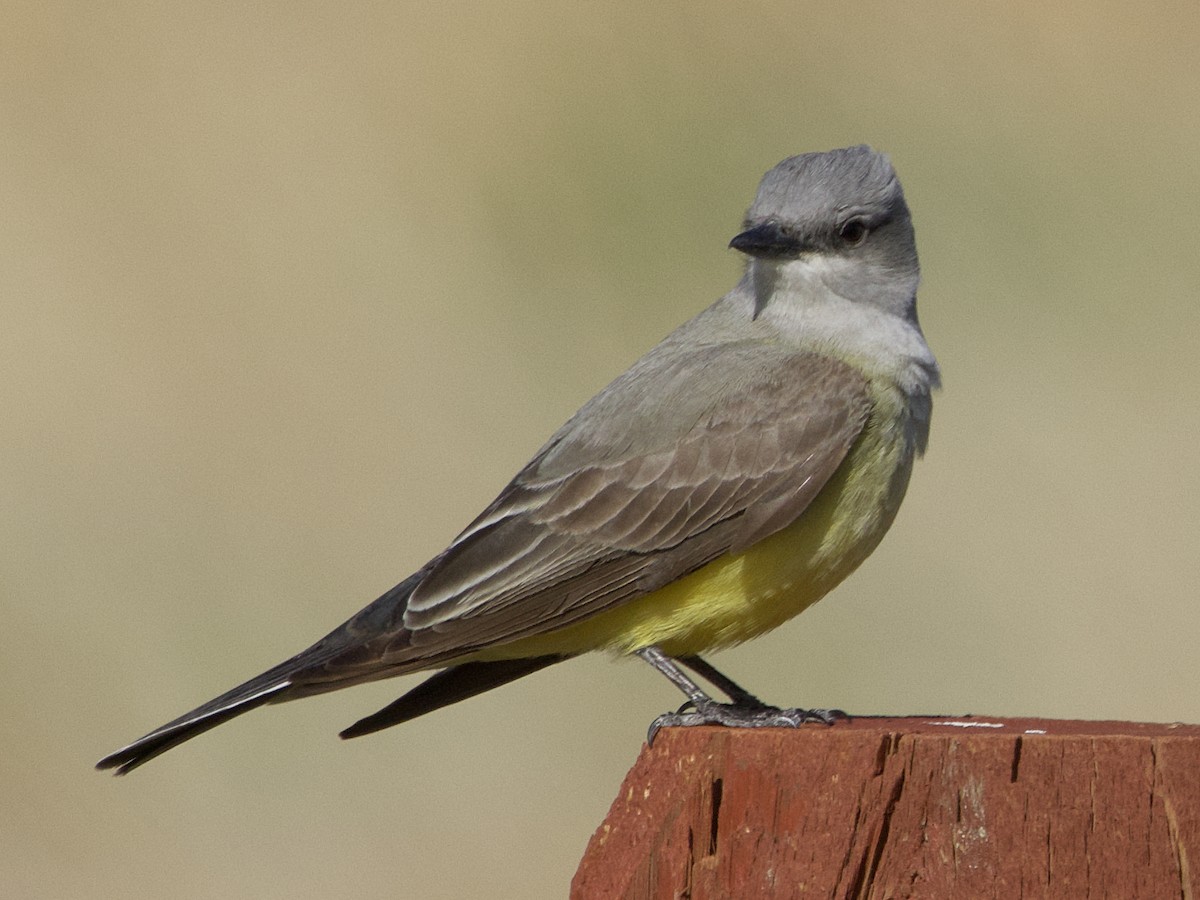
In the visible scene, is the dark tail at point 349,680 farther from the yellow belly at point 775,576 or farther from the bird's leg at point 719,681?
the bird's leg at point 719,681

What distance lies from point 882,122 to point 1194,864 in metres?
9.09

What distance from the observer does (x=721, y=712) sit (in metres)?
5.17

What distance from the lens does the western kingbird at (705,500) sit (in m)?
5.60

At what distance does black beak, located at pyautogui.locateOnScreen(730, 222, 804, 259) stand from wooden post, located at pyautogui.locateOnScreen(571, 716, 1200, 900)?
2416 millimetres

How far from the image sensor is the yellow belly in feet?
18.3

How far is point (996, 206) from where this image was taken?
11.7 metres

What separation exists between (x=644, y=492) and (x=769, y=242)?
34.4 inches

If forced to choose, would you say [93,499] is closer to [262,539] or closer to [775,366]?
[262,539]

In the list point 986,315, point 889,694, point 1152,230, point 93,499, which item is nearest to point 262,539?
point 93,499

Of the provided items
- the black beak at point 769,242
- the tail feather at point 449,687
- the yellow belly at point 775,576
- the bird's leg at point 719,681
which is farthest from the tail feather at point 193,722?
the black beak at point 769,242

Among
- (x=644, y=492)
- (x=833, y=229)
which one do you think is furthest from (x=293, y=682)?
(x=833, y=229)

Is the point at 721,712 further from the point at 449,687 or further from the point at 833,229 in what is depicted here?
the point at 833,229

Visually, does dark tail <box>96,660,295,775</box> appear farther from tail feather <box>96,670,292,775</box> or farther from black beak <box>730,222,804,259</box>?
black beak <box>730,222,804,259</box>

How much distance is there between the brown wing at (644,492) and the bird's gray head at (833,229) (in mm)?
304
